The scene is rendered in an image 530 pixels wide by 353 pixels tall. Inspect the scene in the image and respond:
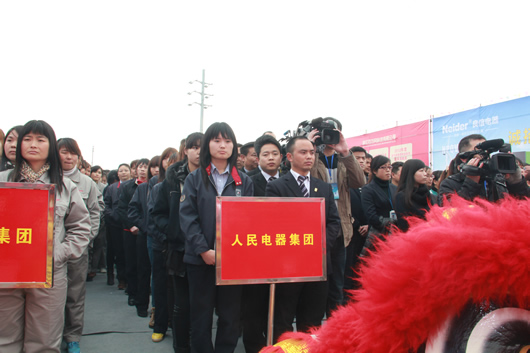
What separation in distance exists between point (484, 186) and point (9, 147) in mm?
3685

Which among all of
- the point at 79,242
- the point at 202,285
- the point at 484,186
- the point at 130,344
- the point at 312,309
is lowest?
the point at 130,344

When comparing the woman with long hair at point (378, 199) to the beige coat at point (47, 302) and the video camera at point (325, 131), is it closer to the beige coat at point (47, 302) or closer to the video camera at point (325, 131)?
the video camera at point (325, 131)

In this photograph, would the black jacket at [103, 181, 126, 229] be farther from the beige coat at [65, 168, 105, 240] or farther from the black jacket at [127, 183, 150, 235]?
the beige coat at [65, 168, 105, 240]

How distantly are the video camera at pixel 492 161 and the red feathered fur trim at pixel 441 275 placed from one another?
1.93 metres

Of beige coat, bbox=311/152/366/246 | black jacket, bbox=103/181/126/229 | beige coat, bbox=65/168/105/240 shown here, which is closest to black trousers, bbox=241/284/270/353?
beige coat, bbox=311/152/366/246

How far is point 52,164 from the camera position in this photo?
246cm

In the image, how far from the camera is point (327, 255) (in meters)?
2.56

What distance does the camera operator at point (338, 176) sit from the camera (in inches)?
120

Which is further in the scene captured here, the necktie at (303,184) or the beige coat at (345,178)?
the beige coat at (345,178)

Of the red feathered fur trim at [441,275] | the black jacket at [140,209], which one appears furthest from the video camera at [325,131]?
the red feathered fur trim at [441,275]

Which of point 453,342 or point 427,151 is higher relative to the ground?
point 427,151

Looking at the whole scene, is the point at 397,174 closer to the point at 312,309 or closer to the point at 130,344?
the point at 312,309

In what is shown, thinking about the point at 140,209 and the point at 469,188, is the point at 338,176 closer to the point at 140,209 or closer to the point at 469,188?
the point at 469,188

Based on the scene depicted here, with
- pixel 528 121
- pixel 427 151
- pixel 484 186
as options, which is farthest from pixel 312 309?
pixel 427 151
